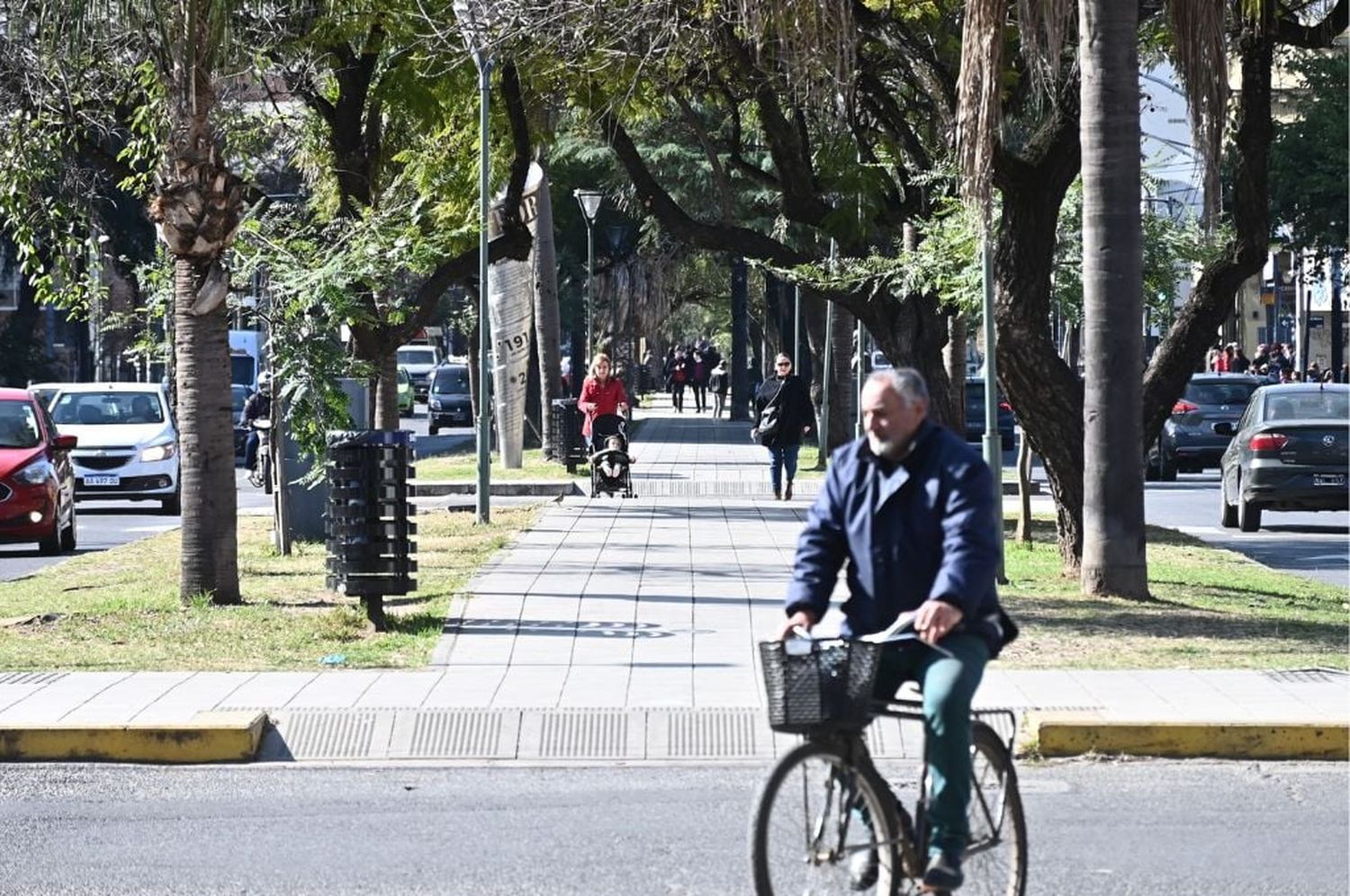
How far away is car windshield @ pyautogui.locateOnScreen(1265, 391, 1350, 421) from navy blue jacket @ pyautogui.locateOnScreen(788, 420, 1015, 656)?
18.8m

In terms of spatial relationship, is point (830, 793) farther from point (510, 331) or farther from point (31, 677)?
point (510, 331)

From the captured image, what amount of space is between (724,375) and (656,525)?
40.1 meters

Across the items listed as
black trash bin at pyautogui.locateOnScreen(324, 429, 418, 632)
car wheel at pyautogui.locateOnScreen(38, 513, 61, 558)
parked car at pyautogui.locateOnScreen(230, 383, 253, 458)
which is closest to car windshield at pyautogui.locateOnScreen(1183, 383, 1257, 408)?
parked car at pyautogui.locateOnScreen(230, 383, 253, 458)

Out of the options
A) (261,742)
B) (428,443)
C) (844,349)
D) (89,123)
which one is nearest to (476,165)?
(89,123)

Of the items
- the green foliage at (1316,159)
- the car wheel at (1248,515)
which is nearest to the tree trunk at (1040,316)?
the car wheel at (1248,515)

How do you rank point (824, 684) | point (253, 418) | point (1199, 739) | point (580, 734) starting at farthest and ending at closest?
point (253, 418) < point (580, 734) < point (1199, 739) < point (824, 684)

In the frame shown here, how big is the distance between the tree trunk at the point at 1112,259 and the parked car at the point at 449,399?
47506 millimetres

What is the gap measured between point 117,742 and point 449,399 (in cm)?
5335

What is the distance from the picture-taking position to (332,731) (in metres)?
10.3

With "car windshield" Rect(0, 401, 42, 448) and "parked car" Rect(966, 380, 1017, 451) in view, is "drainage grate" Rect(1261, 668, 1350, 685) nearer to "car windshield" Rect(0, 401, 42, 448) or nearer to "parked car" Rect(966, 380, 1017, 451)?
"car windshield" Rect(0, 401, 42, 448)

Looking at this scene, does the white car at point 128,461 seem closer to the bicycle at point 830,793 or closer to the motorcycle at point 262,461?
the motorcycle at point 262,461

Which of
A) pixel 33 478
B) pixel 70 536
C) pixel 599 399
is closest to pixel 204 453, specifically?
pixel 33 478

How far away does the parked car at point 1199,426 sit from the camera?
1325 inches

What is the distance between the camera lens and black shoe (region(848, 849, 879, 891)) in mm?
6309
